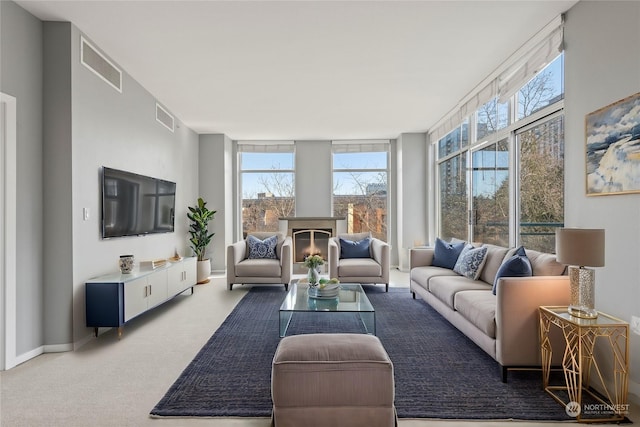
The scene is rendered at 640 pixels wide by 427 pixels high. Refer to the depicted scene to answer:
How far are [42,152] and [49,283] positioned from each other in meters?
1.13

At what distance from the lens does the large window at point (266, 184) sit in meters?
7.29

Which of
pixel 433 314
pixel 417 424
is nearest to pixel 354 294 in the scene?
pixel 433 314

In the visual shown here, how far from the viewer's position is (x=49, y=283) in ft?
9.46

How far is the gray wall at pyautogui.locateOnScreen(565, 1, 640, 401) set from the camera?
2139mm

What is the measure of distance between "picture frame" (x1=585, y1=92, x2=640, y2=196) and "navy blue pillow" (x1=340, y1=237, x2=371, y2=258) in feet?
11.0

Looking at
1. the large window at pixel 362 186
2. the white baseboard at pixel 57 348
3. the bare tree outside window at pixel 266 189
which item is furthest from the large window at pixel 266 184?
the white baseboard at pixel 57 348

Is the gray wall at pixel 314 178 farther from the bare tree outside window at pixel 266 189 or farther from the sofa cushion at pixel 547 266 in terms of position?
the sofa cushion at pixel 547 266

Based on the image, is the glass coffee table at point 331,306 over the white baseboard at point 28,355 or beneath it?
over

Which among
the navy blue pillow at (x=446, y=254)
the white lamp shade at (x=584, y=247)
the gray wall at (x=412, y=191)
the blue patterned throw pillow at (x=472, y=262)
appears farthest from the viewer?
the gray wall at (x=412, y=191)

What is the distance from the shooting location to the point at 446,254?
4.37 metres

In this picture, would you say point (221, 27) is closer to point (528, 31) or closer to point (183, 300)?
point (528, 31)

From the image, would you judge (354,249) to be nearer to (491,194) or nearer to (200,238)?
(491,194)

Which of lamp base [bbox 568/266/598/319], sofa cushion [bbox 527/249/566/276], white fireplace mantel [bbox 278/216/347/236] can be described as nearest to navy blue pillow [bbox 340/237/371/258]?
white fireplace mantel [bbox 278/216/347/236]

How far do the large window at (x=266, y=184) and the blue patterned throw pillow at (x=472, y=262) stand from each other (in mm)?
4065
